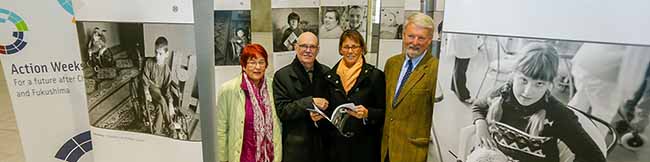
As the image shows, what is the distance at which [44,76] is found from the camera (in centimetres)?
227

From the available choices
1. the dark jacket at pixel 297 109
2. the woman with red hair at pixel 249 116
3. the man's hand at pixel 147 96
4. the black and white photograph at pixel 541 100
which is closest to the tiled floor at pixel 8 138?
the man's hand at pixel 147 96

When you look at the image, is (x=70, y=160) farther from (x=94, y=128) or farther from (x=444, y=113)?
(x=444, y=113)

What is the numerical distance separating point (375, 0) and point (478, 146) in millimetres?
735

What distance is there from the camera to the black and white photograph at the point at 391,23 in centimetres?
176

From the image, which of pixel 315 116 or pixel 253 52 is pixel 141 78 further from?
pixel 315 116

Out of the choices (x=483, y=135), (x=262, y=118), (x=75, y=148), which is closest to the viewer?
(x=483, y=135)

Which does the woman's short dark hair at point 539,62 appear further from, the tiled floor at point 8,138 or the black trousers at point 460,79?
the tiled floor at point 8,138

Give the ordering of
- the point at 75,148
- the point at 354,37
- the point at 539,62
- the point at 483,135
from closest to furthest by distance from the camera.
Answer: the point at 539,62
the point at 483,135
the point at 354,37
the point at 75,148

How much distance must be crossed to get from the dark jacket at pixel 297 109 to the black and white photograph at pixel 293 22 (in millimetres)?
116

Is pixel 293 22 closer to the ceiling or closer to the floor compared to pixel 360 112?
closer to the ceiling

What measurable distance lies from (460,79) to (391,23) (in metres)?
0.39

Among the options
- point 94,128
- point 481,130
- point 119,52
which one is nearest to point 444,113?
point 481,130

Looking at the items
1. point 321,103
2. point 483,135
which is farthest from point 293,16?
point 483,135

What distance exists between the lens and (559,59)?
4.43 feet
